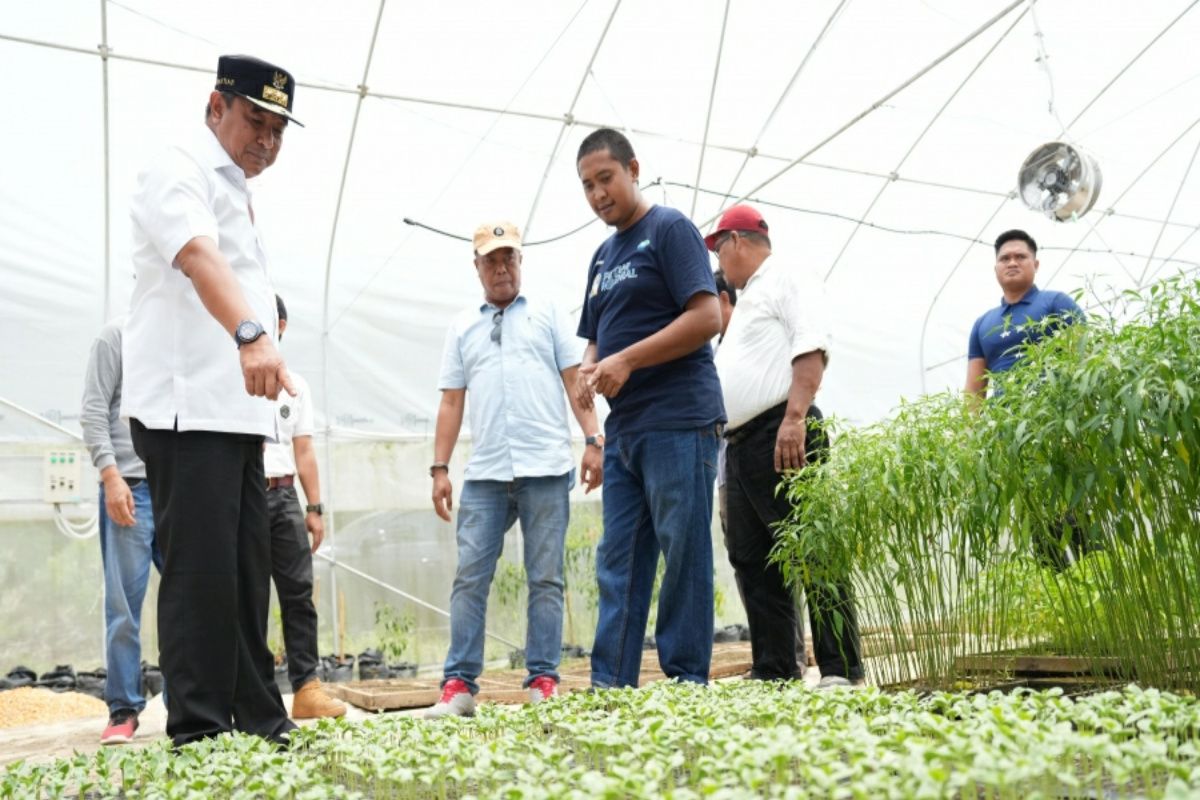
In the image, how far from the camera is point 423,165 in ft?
27.6

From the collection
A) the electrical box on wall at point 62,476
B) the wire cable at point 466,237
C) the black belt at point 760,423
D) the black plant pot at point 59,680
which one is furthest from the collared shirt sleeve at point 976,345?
the black plant pot at point 59,680

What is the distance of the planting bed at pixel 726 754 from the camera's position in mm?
1781

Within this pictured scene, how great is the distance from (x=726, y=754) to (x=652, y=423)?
5.85 ft

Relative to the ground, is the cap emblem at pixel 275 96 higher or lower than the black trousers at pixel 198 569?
higher

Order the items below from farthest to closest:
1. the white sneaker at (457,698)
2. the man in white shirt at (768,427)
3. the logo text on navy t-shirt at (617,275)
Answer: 1. the man in white shirt at (768,427)
2. the white sneaker at (457,698)
3. the logo text on navy t-shirt at (617,275)

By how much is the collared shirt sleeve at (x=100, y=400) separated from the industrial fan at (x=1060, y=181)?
546 cm

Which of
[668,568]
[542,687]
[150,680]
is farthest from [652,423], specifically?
[150,680]

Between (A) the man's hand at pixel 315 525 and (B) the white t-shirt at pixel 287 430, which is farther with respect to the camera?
(A) the man's hand at pixel 315 525

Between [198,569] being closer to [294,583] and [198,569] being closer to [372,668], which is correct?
[294,583]

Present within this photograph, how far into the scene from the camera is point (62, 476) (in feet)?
24.4

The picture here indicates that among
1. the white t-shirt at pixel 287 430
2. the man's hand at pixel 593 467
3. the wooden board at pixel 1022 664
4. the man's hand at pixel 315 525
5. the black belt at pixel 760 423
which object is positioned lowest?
the wooden board at pixel 1022 664

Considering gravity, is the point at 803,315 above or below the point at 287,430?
above

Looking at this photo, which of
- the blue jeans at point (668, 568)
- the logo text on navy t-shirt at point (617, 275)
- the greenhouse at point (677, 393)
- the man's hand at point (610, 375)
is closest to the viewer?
the greenhouse at point (677, 393)

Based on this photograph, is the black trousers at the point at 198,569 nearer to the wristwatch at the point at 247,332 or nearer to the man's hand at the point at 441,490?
the wristwatch at the point at 247,332
